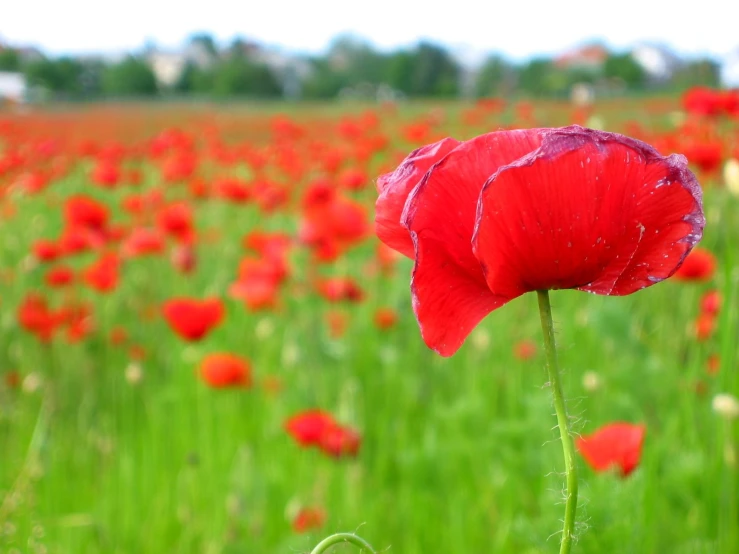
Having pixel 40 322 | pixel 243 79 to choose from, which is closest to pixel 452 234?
pixel 40 322

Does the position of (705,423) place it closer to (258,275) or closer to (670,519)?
(670,519)

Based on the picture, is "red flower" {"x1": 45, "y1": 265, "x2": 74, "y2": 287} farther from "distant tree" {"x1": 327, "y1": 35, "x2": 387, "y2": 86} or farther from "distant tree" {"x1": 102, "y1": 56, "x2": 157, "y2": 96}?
"distant tree" {"x1": 102, "y1": 56, "x2": 157, "y2": 96}

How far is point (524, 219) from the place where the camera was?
1.28ft

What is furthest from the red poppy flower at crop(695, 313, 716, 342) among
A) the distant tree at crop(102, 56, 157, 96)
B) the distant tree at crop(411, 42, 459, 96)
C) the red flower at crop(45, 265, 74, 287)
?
the distant tree at crop(102, 56, 157, 96)

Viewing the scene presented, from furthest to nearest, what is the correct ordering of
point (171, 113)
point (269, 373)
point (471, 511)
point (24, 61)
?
point (24, 61)
point (171, 113)
point (269, 373)
point (471, 511)

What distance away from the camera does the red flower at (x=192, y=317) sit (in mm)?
1720

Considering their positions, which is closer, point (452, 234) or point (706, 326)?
point (452, 234)

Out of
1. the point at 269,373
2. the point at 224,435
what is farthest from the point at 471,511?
the point at 269,373

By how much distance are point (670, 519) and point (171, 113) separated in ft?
26.6

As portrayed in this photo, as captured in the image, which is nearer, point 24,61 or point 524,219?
point 524,219

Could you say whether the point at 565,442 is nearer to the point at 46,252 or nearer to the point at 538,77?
the point at 46,252

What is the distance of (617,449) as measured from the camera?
0.86 meters

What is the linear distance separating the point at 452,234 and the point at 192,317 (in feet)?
4.57

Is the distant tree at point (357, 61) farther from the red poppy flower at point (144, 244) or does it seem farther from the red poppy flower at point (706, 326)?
the red poppy flower at point (706, 326)
